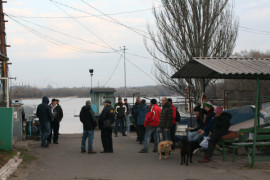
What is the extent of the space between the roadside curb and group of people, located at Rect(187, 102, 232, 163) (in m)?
4.76

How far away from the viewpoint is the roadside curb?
8496mm

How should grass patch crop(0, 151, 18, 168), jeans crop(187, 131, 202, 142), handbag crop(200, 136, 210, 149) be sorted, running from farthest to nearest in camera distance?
jeans crop(187, 131, 202, 142) → handbag crop(200, 136, 210, 149) → grass patch crop(0, 151, 18, 168)

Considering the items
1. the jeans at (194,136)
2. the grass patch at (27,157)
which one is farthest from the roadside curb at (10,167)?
the jeans at (194,136)

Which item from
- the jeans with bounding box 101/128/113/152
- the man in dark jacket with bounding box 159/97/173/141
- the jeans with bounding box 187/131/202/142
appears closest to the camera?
the jeans with bounding box 187/131/202/142

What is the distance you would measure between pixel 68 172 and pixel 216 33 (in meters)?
16.5

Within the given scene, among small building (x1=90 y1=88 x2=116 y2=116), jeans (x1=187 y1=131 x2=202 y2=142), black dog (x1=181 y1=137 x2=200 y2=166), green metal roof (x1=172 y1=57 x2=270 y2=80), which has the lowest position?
black dog (x1=181 y1=137 x2=200 y2=166)

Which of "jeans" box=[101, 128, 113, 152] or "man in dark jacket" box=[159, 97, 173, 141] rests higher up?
"man in dark jacket" box=[159, 97, 173, 141]

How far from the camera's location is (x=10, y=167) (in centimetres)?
942

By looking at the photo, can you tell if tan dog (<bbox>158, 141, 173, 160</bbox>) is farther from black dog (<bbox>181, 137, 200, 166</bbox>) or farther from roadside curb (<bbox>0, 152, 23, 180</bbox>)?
roadside curb (<bbox>0, 152, 23, 180</bbox>)

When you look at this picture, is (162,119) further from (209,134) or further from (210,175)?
(210,175)

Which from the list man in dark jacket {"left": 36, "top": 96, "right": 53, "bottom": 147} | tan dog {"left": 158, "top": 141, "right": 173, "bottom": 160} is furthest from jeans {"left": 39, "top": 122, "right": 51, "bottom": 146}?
tan dog {"left": 158, "top": 141, "right": 173, "bottom": 160}

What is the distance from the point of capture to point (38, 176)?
29.6 feet

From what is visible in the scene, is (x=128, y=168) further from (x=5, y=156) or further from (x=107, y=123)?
(x=5, y=156)

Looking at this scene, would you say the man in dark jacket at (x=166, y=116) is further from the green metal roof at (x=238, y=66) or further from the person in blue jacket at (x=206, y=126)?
the green metal roof at (x=238, y=66)
